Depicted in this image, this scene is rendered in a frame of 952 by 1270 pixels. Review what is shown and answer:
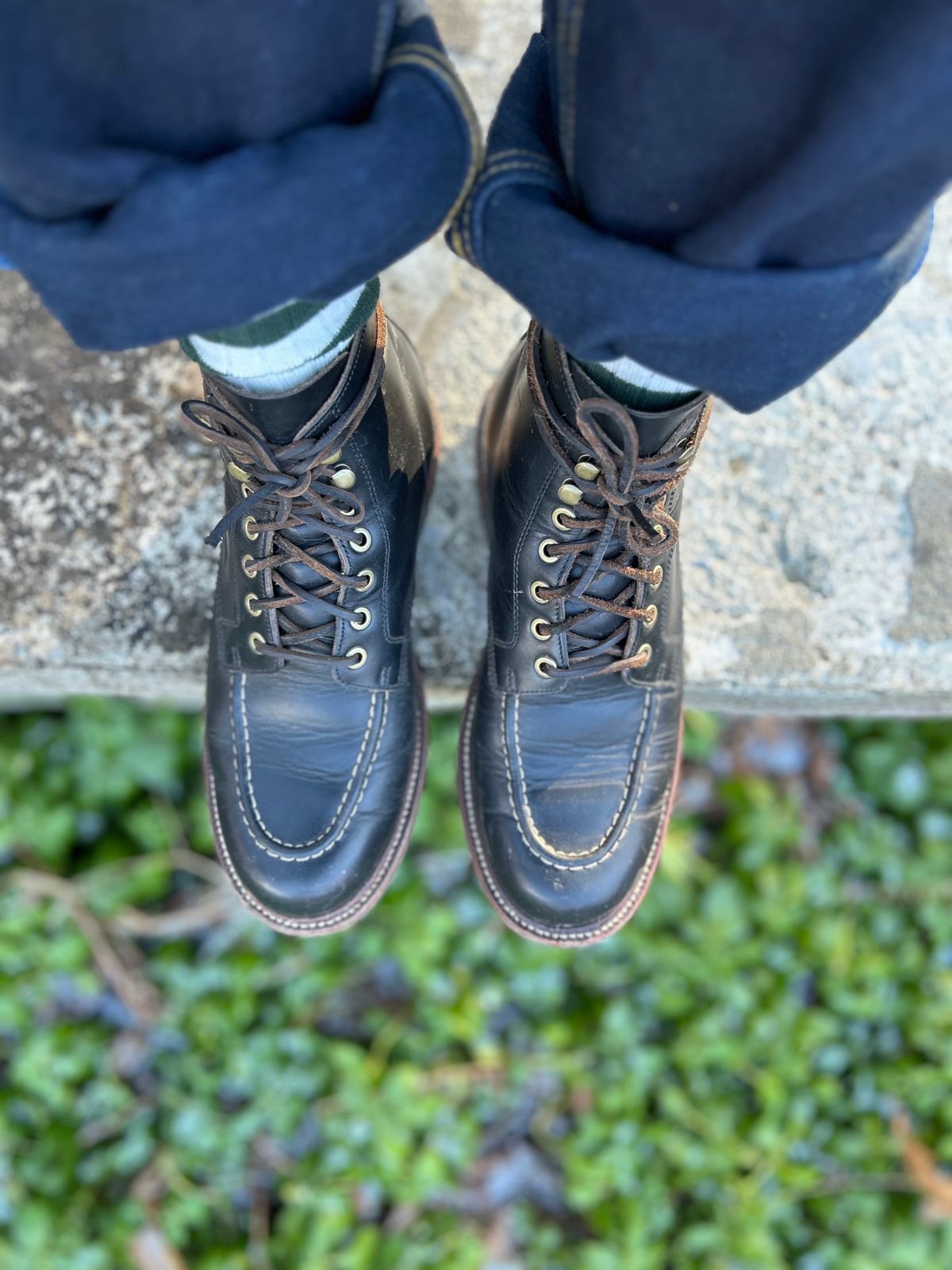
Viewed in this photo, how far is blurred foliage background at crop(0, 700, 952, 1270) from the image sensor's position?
1.63 meters

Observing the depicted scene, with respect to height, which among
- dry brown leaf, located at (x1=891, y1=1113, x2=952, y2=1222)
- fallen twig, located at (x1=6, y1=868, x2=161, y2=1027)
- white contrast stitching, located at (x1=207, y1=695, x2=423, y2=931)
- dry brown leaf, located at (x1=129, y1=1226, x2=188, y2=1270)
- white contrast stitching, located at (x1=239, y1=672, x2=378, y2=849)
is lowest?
dry brown leaf, located at (x1=129, y1=1226, x2=188, y2=1270)

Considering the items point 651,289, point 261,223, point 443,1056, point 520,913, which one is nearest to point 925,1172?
point 443,1056

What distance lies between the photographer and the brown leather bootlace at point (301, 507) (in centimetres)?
95

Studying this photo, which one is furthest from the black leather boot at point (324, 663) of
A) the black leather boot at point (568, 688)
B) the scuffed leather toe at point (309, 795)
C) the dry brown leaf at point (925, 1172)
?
the dry brown leaf at point (925, 1172)

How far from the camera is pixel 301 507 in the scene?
39.4 inches

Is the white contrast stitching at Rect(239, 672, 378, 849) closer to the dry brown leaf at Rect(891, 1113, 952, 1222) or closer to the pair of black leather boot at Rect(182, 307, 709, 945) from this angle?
the pair of black leather boot at Rect(182, 307, 709, 945)

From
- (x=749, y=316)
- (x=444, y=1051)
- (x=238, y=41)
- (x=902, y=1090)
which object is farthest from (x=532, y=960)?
(x=238, y=41)

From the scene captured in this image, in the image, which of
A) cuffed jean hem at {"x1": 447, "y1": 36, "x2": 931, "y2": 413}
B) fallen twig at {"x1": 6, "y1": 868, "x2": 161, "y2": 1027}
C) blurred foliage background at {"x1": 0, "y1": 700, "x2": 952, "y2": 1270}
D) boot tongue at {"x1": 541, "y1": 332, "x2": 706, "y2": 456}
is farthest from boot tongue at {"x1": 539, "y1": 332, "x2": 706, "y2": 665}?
fallen twig at {"x1": 6, "y1": 868, "x2": 161, "y2": 1027}

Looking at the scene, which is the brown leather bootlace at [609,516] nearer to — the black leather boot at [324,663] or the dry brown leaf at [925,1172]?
the black leather boot at [324,663]

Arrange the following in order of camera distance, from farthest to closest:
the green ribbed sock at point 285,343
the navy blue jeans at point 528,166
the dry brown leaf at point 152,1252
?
1. the dry brown leaf at point 152,1252
2. the green ribbed sock at point 285,343
3. the navy blue jeans at point 528,166

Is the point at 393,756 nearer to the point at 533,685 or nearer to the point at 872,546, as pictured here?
the point at 533,685

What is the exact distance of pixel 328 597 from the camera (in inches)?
41.5

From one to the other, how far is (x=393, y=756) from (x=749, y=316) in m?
0.67

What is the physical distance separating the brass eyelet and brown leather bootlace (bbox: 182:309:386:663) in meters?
0.21
